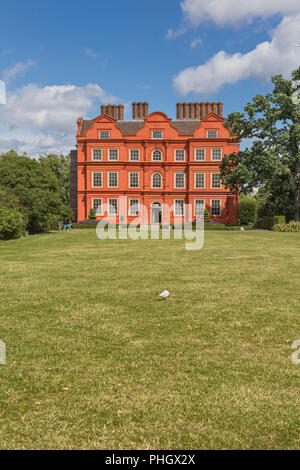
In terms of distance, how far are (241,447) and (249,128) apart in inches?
1495

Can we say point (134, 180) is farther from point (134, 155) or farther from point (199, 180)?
point (199, 180)

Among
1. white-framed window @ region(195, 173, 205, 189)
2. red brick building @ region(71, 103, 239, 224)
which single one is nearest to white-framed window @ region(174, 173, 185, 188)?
red brick building @ region(71, 103, 239, 224)

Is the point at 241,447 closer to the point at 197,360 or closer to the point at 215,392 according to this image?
the point at 215,392

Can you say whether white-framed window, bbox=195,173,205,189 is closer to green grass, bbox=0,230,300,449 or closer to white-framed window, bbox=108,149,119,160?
white-framed window, bbox=108,149,119,160

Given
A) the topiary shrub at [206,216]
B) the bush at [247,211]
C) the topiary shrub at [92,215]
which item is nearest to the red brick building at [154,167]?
the topiary shrub at [92,215]

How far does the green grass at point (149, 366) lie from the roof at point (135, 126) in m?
42.5

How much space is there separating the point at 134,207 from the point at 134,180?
12.1 feet

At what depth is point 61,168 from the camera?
67188 millimetres

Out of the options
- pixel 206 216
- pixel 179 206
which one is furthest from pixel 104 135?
pixel 206 216

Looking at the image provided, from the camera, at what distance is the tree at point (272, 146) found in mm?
35219

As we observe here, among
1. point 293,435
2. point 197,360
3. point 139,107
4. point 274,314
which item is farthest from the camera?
point 139,107

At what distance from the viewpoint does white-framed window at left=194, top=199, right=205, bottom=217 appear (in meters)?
47.2
